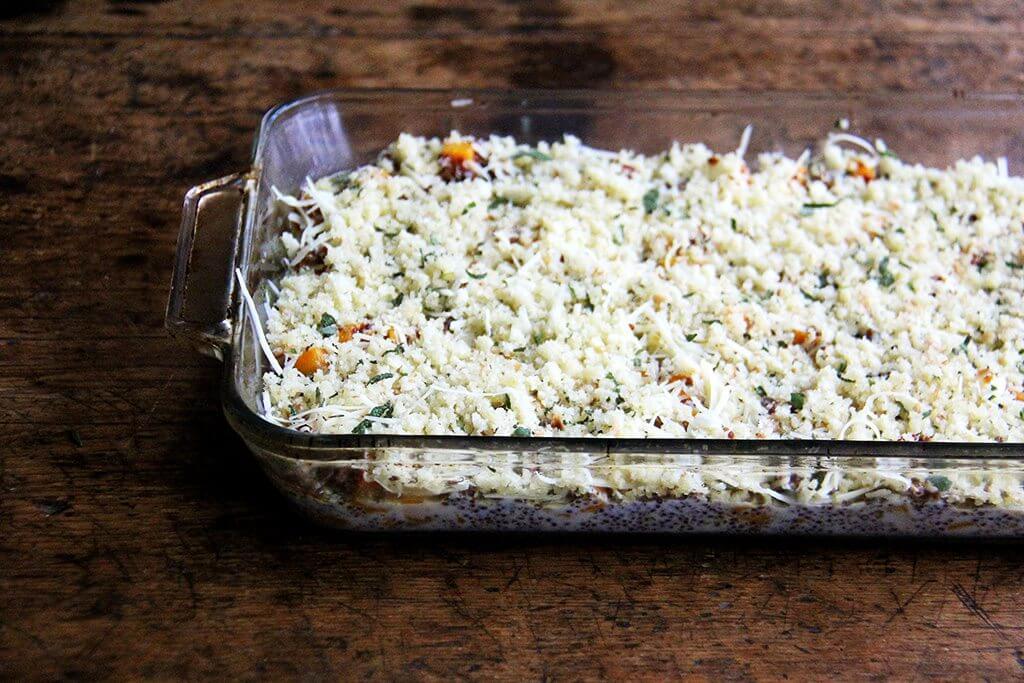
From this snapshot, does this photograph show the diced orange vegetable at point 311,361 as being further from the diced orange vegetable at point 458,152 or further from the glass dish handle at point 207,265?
the diced orange vegetable at point 458,152

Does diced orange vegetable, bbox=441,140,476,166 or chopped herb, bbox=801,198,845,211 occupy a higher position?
diced orange vegetable, bbox=441,140,476,166

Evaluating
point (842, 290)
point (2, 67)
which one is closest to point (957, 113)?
point (842, 290)

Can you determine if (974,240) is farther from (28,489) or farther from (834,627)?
(28,489)

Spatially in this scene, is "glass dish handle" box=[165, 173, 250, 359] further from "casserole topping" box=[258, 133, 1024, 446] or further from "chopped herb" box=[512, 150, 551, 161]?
"chopped herb" box=[512, 150, 551, 161]

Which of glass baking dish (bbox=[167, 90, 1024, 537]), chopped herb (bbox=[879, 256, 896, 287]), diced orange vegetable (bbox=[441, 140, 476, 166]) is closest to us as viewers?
glass baking dish (bbox=[167, 90, 1024, 537])

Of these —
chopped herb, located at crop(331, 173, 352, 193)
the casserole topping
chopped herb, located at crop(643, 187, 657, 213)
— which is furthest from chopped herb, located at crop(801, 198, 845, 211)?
chopped herb, located at crop(331, 173, 352, 193)

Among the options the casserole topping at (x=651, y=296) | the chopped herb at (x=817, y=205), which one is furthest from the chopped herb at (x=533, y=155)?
the chopped herb at (x=817, y=205)

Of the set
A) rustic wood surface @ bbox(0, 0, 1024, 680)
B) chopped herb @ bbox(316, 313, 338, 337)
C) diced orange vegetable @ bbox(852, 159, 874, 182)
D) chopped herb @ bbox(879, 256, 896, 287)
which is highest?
diced orange vegetable @ bbox(852, 159, 874, 182)
